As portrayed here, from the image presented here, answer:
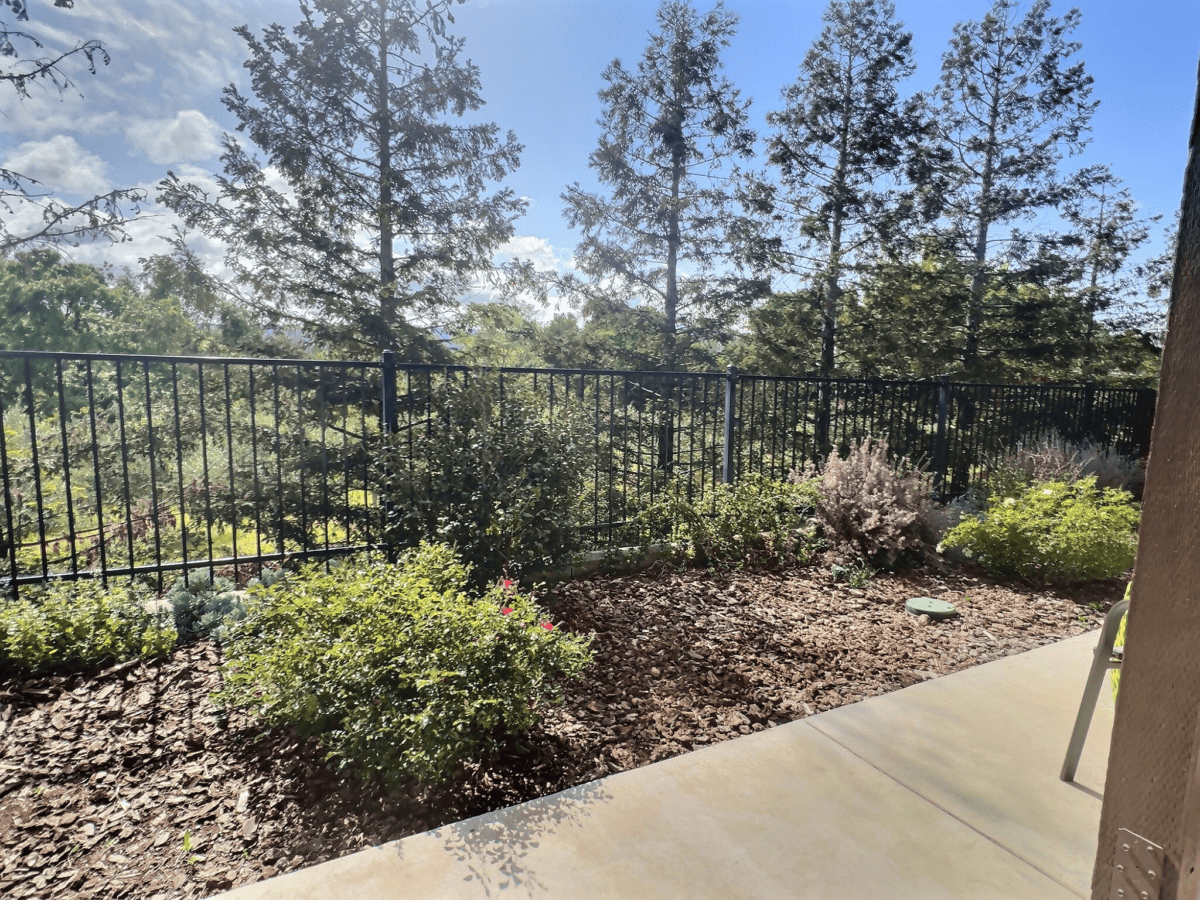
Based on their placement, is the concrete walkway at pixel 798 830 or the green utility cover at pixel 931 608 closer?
the concrete walkway at pixel 798 830

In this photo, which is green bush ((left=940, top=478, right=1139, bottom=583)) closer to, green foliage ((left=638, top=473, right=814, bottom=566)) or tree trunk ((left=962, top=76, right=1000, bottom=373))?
green foliage ((left=638, top=473, right=814, bottom=566))

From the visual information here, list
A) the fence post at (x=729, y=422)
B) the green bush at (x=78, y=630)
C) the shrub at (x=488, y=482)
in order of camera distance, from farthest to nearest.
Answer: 1. the fence post at (x=729, y=422)
2. the shrub at (x=488, y=482)
3. the green bush at (x=78, y=630)

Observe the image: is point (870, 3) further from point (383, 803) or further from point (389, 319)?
point (383, 803)

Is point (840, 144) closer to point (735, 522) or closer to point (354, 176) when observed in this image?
point (354, 176)

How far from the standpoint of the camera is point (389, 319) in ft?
38.9

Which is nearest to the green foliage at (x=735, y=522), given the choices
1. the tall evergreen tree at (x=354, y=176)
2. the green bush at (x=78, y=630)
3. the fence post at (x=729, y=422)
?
the fence post at (x=729, y=422)

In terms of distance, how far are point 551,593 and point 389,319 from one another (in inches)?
364

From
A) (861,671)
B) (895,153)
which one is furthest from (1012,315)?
(861,671)

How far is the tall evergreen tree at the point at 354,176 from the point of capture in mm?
11305

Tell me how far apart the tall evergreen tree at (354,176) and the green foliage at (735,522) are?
8.01 meters

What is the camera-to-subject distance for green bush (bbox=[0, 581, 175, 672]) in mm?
2816

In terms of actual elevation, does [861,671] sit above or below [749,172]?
below

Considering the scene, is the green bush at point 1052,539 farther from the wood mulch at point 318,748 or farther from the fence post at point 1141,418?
the fence post at point 1141,418

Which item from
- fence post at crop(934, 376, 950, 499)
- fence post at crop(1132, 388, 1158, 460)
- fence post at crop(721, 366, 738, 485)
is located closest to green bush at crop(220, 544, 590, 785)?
fence post at crop(721, 366, 738, 485)
